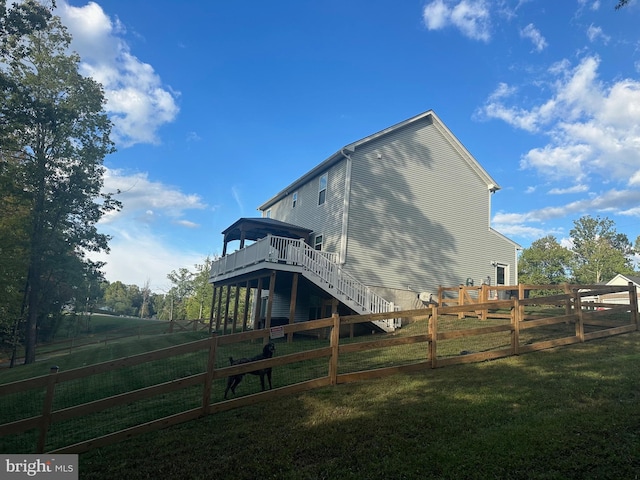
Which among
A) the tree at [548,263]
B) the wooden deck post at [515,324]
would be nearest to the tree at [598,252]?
the tree at [548,263]

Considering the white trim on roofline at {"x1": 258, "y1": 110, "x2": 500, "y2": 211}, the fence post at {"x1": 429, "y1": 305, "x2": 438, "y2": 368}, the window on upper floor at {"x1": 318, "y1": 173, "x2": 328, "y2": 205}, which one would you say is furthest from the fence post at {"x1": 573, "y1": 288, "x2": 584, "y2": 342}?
the window on upper floor at {"x1": 318, "y1": 173, "x2": 328, "y2": 205}

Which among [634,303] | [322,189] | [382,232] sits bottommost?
[634,303]

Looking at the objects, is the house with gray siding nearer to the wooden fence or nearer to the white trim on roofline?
the white trim on roofline

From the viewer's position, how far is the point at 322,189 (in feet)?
67.6

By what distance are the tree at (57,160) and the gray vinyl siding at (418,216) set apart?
59.3 ft

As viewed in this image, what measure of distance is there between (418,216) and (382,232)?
8.23ft

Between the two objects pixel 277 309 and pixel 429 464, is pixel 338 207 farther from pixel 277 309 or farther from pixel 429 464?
pixel 429 464

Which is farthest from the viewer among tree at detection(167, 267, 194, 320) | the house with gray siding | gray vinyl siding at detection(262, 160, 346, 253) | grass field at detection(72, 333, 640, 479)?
tree at detection(167, 267, 194, 320)

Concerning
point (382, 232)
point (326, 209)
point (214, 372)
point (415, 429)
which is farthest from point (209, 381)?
point (326, 209)

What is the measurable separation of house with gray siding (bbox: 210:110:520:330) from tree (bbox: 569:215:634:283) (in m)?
49.5

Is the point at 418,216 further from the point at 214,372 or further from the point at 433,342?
the point at 214,372

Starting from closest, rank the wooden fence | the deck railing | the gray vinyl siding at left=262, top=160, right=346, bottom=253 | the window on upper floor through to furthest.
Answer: the wooden fence, the deck railing, the gray vinyl siding at left=262, top=160, right=346, bottom=253, the window on upper floor

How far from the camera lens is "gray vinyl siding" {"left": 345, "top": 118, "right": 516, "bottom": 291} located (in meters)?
18.8

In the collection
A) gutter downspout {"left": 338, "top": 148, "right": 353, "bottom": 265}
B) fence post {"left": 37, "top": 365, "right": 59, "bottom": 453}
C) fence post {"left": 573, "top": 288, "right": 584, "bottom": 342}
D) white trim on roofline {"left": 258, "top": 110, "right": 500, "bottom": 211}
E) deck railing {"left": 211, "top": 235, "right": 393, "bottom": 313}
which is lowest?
fence post {"left": 37, "top": 365, "right": 59, "bottom": 453}
